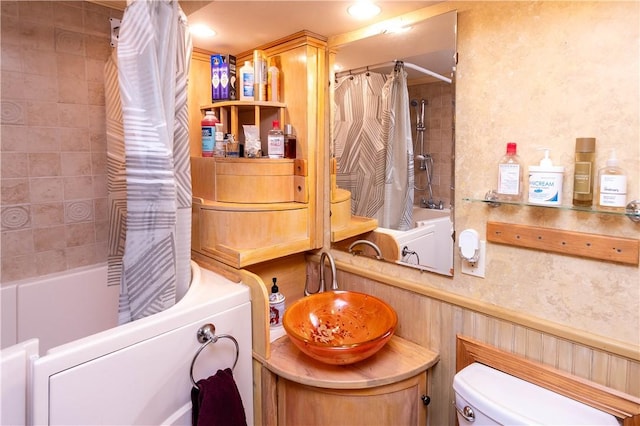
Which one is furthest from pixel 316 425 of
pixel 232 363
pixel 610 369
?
pixel 610 369

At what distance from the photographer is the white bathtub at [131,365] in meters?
0.99

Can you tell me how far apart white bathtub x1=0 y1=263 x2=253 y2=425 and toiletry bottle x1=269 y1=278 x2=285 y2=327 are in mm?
207

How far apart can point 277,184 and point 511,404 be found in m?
1.25

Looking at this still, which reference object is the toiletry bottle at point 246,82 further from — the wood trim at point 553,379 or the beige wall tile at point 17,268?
the wood trim at point 553,379

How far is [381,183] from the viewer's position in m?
1.71

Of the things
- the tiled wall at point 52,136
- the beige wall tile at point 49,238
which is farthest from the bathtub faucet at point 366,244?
the beige wall tile at point 49,238

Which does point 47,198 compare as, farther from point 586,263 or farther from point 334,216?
point 586,263

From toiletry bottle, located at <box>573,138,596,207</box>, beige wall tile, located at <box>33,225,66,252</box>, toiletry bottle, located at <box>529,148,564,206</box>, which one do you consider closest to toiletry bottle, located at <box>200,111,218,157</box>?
beige wall tile, located at <box>33,225,66,252</box>

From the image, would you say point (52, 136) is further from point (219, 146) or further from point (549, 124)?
point (549, 124)

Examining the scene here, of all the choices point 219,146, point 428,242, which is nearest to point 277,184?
point 219,146

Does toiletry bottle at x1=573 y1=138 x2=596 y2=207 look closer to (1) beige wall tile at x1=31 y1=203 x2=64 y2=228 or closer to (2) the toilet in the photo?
(2) the toilet

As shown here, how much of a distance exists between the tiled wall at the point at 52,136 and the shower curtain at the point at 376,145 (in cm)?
123

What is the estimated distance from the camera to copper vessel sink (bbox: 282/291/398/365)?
1369mm

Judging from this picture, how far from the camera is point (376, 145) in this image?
1714mm
